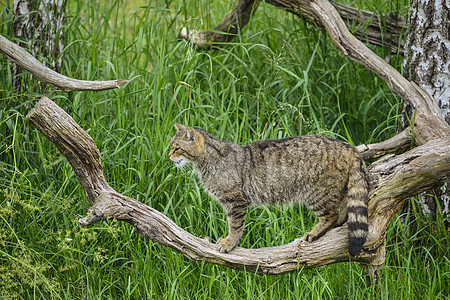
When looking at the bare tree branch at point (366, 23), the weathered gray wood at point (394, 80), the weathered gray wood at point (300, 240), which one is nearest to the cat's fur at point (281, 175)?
the weathered gray wood at point (300, 240)

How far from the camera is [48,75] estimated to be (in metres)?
3.28

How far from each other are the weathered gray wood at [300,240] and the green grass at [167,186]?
17 centimetres

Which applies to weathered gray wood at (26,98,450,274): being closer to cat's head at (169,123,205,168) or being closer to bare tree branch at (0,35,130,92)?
bare tree branch at (0,35,130,92)

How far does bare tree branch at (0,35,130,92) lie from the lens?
303 centimetres

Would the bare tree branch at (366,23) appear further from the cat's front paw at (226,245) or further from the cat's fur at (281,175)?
the cat's front paw at (226,245)

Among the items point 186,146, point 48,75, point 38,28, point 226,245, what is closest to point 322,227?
point 226,245

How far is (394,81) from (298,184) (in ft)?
3.80

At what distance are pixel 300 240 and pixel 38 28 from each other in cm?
285

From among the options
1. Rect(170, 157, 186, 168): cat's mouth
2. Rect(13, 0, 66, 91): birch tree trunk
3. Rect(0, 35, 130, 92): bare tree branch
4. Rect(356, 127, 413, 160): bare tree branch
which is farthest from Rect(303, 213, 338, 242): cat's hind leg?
Rect(13, 0, 66, 91): birch tree trunk

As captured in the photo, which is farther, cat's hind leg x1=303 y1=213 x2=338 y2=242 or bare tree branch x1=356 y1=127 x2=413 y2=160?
bare tree branch x1=356 y1=127 x2=413 y2=160

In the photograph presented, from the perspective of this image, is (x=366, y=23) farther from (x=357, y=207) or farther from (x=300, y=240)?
(x=300, y=240)

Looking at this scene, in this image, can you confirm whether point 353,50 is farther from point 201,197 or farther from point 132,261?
point 132,261

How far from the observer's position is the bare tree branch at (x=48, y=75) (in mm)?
3033

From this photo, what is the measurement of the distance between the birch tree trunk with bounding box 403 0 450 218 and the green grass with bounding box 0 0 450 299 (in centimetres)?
24
